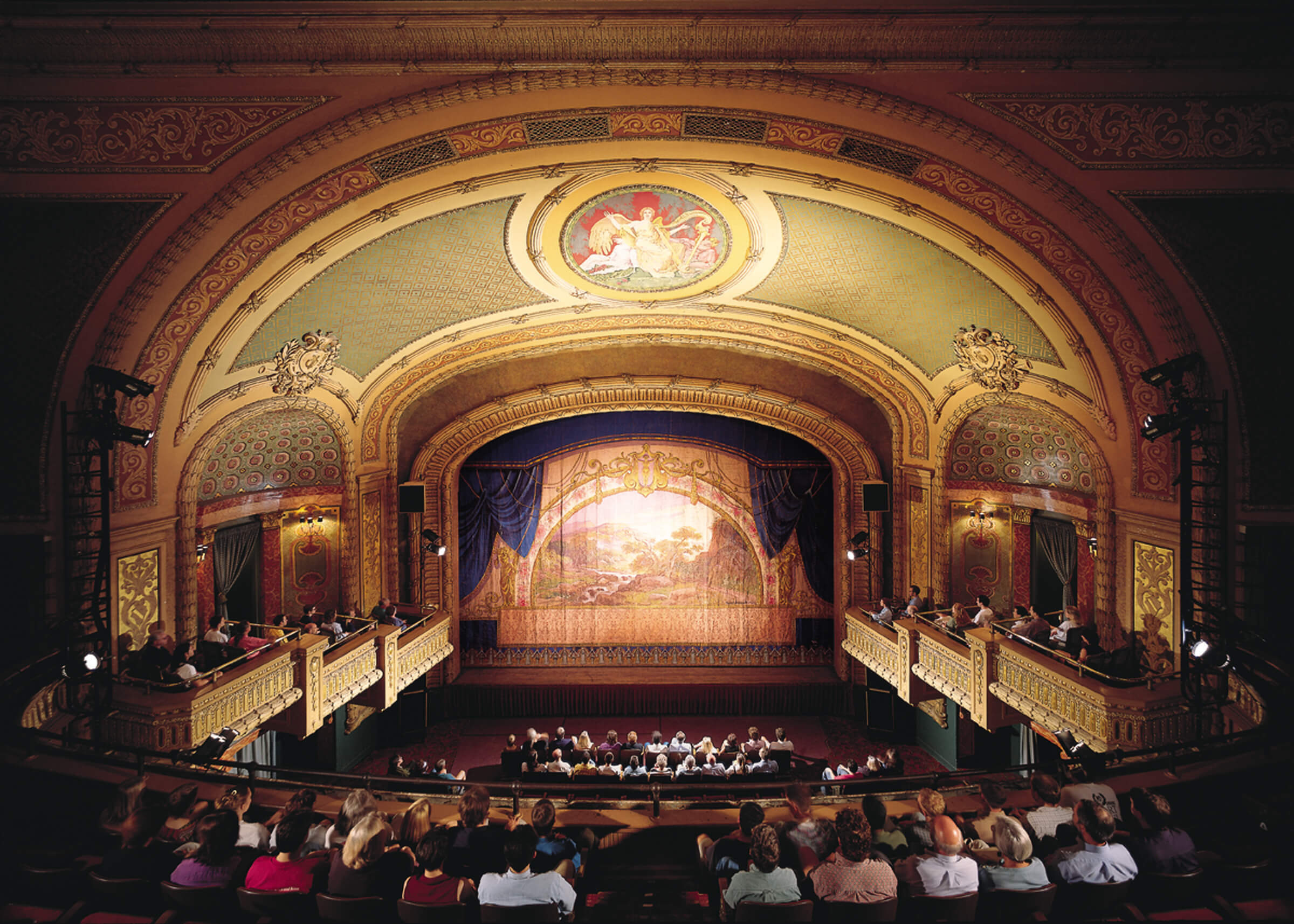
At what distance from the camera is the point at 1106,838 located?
3828 mm

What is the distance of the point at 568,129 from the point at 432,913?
6.23m

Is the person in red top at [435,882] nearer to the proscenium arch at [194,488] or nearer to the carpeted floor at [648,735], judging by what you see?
the proscenium arch at [194,488]

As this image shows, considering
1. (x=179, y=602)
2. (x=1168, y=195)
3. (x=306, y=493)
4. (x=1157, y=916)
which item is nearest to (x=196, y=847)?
(x=1157, y=916)

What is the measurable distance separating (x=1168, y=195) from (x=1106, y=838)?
5.54 meters

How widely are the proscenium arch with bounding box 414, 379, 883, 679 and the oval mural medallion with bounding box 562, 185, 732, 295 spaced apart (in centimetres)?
448

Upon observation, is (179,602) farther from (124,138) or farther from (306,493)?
(124,138)

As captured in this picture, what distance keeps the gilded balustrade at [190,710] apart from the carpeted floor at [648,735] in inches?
190

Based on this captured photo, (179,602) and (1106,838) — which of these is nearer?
(1106,838)

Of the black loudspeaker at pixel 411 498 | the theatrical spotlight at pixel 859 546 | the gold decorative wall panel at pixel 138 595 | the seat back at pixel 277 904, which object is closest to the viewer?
the seat back at pixel 277 904

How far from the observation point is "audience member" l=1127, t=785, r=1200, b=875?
153 inches

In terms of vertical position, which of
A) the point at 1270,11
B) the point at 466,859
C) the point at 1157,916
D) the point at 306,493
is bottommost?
the point at 1157,916

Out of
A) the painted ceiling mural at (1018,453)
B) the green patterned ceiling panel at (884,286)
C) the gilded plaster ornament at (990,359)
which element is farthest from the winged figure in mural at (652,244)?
the painted ceiling mural at (1018,453)

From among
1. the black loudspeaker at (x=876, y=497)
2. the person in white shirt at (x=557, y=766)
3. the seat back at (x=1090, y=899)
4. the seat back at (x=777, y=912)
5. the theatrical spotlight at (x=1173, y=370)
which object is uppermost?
the theatrical spotlight at (x=1173, y=370)

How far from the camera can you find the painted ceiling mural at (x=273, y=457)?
36.8 ft
